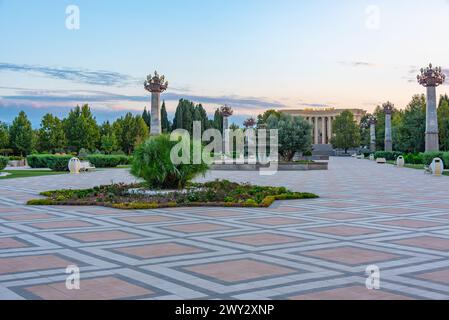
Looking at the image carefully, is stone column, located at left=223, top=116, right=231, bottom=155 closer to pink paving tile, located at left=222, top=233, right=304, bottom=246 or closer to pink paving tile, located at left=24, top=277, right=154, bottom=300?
pink paving tile, located at left=222, top=233, right=304, bottom=246

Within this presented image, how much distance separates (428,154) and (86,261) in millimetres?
34261

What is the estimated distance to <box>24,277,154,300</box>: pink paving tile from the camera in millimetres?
5828

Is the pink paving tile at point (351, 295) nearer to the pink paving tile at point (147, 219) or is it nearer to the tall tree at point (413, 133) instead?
the pink paving tile at point (147, 219)

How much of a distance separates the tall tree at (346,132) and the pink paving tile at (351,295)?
95.9 metres

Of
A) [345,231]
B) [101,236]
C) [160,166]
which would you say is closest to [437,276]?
[345,231]

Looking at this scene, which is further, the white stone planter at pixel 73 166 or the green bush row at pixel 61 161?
the green bush row at pixel 61 161

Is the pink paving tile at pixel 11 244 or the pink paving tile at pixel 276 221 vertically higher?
the pink paving tile at pixel 11 244

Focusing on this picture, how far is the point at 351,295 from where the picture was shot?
231 inches

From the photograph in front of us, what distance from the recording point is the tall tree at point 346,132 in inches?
3912

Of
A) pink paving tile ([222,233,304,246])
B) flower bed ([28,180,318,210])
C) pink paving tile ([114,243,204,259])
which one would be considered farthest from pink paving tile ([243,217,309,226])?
pink paving tile ([114,243,204,259])

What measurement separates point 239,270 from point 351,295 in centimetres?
168

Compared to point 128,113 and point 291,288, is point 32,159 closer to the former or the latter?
point 128,113

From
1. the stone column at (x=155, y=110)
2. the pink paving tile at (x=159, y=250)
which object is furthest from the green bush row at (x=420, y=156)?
the pink paving tile at (x=159, y=250)

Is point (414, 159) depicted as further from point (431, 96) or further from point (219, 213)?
point (219, 213)
